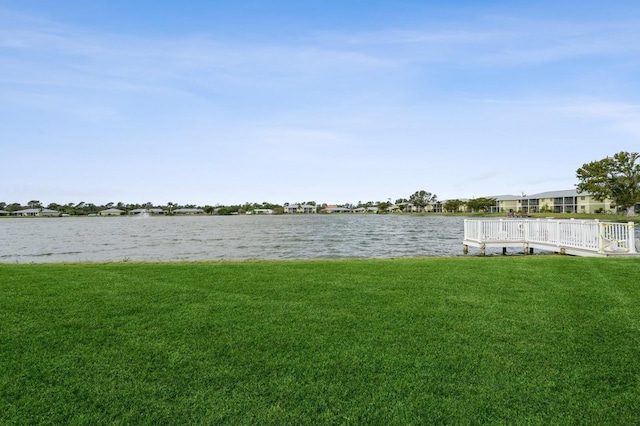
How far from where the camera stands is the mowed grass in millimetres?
3111

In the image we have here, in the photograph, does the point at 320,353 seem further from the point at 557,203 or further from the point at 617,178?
the point at 557,203

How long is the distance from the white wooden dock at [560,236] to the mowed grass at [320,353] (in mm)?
7141

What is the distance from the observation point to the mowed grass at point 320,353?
3111 millimetres

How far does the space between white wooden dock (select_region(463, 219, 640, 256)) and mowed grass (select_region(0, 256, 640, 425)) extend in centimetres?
714

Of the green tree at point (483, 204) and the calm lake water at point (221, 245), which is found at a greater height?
the green tree at point (483, 204)

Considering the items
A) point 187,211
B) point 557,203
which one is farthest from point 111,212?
point 557,203

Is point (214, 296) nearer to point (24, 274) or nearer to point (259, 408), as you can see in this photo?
point (259, 408)

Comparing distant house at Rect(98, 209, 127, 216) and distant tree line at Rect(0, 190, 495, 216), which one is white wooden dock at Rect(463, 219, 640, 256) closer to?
distant tree line at Rect(0, 190, 495, 216)

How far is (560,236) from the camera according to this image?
15.5 metres

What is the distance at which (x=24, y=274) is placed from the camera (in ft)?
27.5

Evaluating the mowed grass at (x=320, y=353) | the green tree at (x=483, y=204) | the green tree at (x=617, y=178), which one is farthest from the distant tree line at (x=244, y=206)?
the mowed grass at (x=320, y=353)

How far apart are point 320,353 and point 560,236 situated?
1458cm

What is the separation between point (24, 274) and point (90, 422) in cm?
699

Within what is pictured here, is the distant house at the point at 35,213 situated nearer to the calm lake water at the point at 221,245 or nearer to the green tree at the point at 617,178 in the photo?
the calm lake water at the point at 221,245
